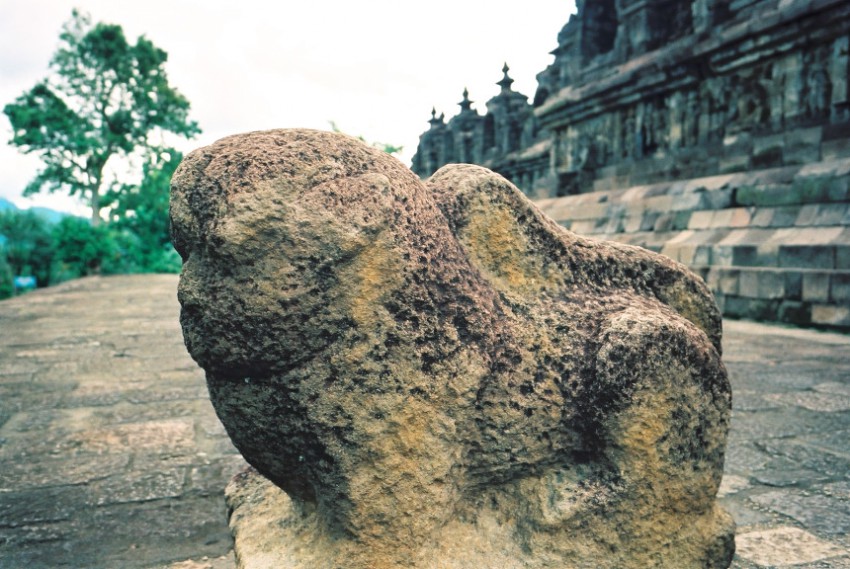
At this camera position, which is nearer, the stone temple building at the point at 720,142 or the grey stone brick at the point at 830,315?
the grey stone brick at the point at 830,315

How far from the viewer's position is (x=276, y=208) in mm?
1404

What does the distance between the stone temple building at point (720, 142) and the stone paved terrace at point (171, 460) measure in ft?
5.87

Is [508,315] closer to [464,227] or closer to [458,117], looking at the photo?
[464,227]

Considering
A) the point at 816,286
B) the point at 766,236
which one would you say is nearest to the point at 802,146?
the point at 766,236

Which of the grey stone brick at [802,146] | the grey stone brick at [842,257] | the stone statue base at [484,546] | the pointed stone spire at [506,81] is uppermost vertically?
the pointed stone spire at [506,81]

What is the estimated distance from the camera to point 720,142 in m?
9.03

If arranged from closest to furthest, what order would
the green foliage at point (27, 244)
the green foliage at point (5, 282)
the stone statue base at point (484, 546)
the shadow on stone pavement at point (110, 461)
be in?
the stone statue base at point (484, 546) < the shadow on stone pavement at point (110, 461) < the green foliage at point (5, 282) < the green foliage at point (27, 244)

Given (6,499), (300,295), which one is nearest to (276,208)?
(300,295)

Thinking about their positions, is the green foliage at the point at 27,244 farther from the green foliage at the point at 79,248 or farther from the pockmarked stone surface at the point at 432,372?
the pockmarked stone surface at the point at 432,372

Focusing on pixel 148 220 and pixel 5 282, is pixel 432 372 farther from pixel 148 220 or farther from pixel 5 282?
pixel 148 220

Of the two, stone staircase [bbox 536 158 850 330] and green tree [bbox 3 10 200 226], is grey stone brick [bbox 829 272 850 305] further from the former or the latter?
green tree [bbox 3 10 200 226]

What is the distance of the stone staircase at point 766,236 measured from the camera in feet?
22.2

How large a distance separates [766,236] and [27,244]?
18679mm

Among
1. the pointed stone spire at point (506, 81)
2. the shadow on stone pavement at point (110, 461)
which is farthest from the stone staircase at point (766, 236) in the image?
the pointed stone spire at point (506, 81)
